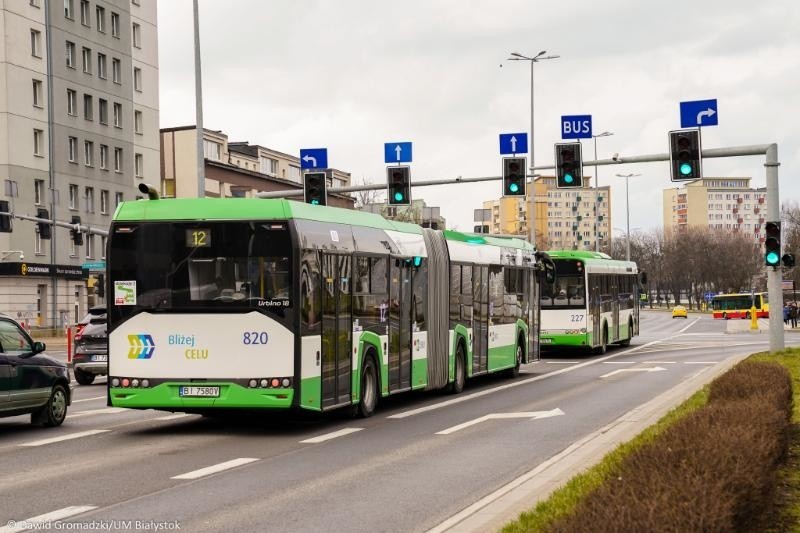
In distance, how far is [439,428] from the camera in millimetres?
16797

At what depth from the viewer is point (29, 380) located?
16281mm

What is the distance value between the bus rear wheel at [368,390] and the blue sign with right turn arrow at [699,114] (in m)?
13.8

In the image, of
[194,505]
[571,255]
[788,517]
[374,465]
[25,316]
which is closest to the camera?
[788,517]

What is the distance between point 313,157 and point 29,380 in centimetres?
1968

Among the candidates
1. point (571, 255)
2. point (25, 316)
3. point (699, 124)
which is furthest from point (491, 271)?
point (25, 316)

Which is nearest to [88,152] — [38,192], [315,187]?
[38,192]

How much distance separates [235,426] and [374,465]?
16.1 feet

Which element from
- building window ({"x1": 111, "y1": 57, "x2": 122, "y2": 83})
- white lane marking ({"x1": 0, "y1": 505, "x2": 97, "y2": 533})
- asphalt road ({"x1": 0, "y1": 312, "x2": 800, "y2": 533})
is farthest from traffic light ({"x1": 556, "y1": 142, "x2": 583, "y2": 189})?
building window ({"x1": 111, "y1": 57, "x2": 122, "y2": 83})

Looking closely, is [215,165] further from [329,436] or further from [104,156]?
[329,436]

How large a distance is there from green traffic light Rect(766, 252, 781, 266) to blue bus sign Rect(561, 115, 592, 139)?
645cm

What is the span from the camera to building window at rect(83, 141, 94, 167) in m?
76.1

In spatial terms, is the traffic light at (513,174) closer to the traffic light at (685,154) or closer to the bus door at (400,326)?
the traffic light at (685,154)

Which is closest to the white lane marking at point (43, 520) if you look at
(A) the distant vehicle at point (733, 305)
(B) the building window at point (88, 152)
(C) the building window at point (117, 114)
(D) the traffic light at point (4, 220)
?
(D) the traffic light at point (4, 220)

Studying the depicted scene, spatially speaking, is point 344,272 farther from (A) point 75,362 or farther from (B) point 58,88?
(B) point 58,88
